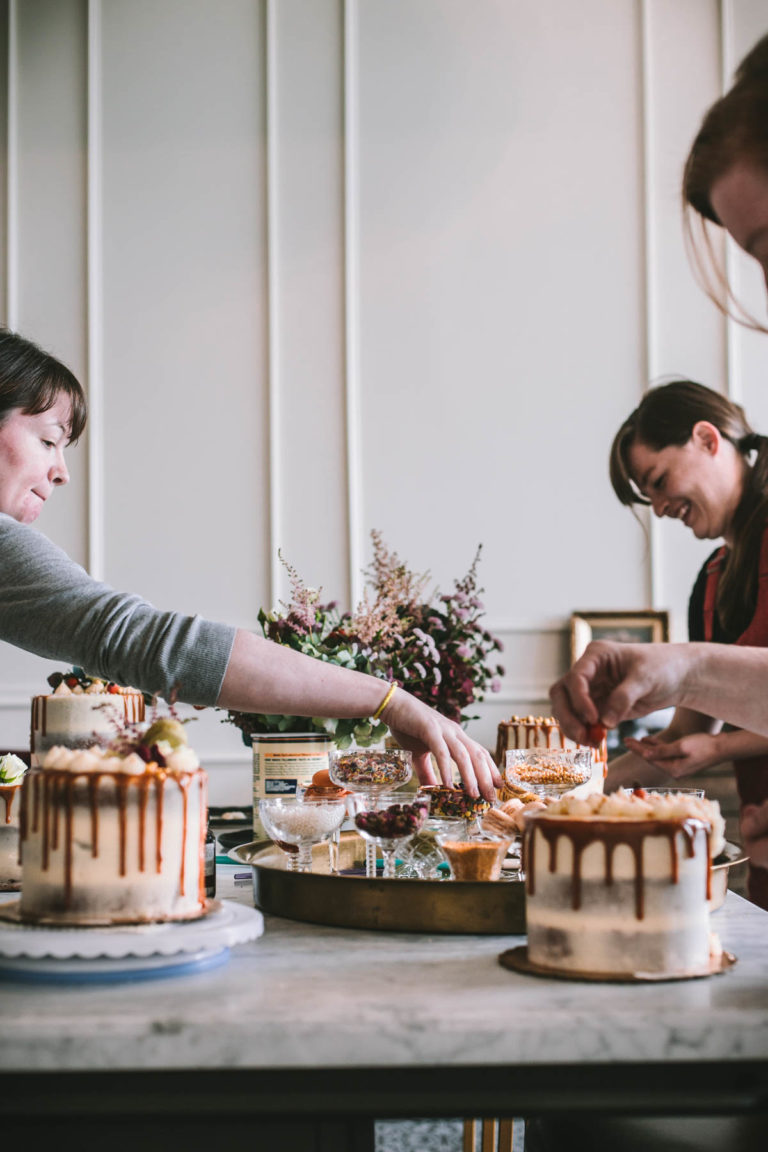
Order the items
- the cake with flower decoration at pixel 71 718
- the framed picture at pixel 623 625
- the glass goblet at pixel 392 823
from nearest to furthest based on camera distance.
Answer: the glass goblet at pixel 392 823, the cake with flower decoration at pixel 71 718, the framed picture at pixel 623 625

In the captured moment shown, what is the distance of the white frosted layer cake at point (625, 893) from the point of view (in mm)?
958

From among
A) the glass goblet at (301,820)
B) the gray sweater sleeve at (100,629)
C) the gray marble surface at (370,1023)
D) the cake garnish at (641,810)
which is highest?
the gray sweater sleeve at (100,629)

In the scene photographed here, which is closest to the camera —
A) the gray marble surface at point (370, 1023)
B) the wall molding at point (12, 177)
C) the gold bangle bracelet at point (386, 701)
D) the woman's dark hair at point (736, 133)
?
the gray marble surface at point (370, 1023)

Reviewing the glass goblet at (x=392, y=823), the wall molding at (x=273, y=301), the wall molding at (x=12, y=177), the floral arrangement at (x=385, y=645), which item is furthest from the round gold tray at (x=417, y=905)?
the wall molding at (x=12, y=177)

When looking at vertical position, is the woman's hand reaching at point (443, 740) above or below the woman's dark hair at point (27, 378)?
below

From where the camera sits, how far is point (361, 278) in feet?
13.8

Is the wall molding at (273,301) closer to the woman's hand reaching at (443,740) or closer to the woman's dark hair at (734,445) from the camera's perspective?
the woman's dark hair at (734,445)

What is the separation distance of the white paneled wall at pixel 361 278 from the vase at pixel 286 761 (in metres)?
2.20

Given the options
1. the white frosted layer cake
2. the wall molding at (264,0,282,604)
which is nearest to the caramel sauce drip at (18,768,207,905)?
the white frosted layer cake

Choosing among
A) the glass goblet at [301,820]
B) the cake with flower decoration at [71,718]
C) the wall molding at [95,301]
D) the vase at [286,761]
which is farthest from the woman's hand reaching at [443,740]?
the wall molding at [95,301]

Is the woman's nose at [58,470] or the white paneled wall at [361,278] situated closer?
the woman's nose at [58,470]

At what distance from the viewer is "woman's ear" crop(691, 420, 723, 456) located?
8.97ft

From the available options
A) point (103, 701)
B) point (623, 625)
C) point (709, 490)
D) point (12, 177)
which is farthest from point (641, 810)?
point (12, 177)

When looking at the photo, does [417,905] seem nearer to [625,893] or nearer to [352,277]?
[625,893]
